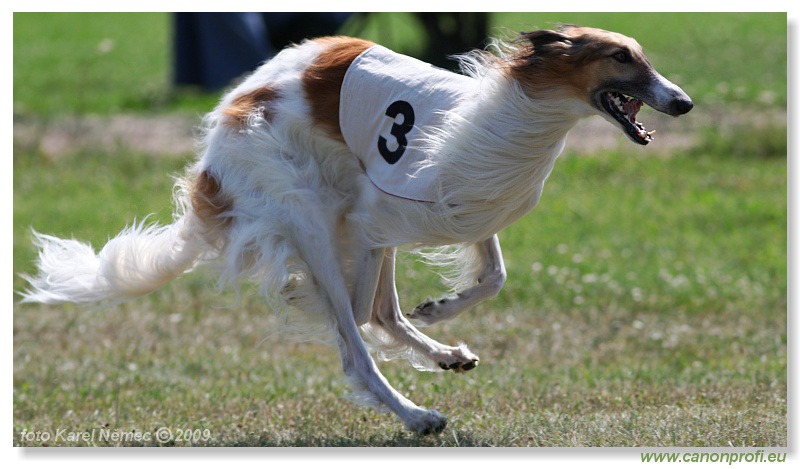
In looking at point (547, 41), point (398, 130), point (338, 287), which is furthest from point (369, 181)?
point (547, 41)

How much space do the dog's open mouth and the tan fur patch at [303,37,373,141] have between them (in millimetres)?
1490

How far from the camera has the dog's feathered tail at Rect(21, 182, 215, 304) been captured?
18.6 feet

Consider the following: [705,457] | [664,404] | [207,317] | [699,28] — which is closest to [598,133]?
[699,28]

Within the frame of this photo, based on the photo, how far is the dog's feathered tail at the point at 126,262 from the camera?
5.68 meters

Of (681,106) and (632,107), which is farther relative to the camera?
(632,107)

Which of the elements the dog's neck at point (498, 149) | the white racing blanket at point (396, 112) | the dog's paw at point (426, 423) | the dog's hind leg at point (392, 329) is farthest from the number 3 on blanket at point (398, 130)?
the dog's paw at point (426, 423)

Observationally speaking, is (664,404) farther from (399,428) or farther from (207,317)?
(207,317)

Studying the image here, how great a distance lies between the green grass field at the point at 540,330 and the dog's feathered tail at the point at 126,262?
0.71 feet

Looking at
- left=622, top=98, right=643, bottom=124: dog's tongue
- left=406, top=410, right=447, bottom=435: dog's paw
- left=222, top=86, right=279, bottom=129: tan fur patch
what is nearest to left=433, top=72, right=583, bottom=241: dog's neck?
left=622, top=98, right=643, bottom=124: dog's tongue

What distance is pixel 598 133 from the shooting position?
1506 cm

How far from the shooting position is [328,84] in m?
5.45

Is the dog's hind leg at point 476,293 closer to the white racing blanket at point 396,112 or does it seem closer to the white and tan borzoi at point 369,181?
the white and tan borzoi at point 369,181

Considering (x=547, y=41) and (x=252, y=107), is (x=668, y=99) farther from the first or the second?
(x=252, y=107)

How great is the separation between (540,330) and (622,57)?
3.91 metres
